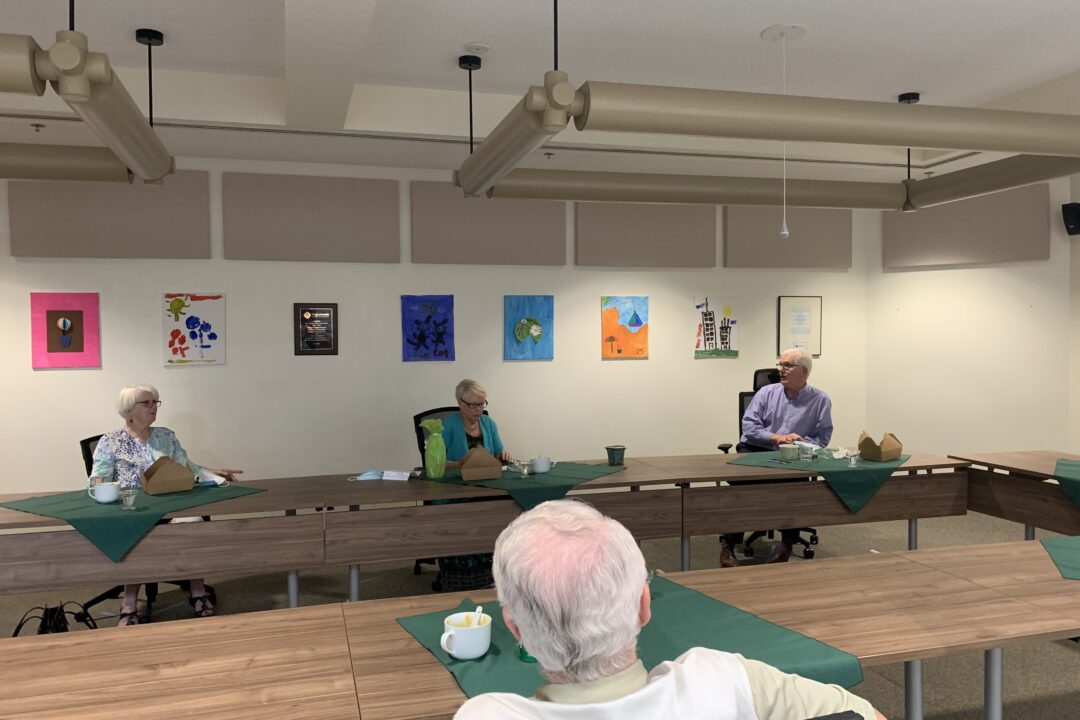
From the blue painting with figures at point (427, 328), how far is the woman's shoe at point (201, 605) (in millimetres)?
2500

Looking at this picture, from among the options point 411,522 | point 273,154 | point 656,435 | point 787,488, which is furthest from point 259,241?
point 787,488

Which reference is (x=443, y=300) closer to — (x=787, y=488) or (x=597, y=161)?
(x=597, y=161)

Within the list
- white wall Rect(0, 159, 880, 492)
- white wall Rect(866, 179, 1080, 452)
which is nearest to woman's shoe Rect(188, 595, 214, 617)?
white wall Rect(0, 159, 880, 492)

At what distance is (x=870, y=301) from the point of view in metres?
7.39

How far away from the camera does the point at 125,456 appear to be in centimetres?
411

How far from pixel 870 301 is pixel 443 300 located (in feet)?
13.3

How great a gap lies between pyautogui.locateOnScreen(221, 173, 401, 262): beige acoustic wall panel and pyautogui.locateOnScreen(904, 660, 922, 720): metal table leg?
484cm

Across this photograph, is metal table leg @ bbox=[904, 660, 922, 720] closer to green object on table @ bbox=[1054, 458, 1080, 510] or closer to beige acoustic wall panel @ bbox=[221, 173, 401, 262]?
green object on table @ bbox=[1054, 458, 1080, 510]

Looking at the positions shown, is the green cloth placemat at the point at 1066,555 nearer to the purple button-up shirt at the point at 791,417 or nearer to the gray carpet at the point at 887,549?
the gray carpet at the point at 887,549

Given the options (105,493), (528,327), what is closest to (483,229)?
(528,327)

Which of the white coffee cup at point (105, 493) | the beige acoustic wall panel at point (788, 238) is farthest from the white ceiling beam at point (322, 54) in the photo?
the beige acoustic wall panel at point (788, 238)

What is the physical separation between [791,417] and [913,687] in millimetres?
3168

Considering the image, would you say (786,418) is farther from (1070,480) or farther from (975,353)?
(975,353)

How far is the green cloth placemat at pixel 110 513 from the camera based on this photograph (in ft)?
10.9
